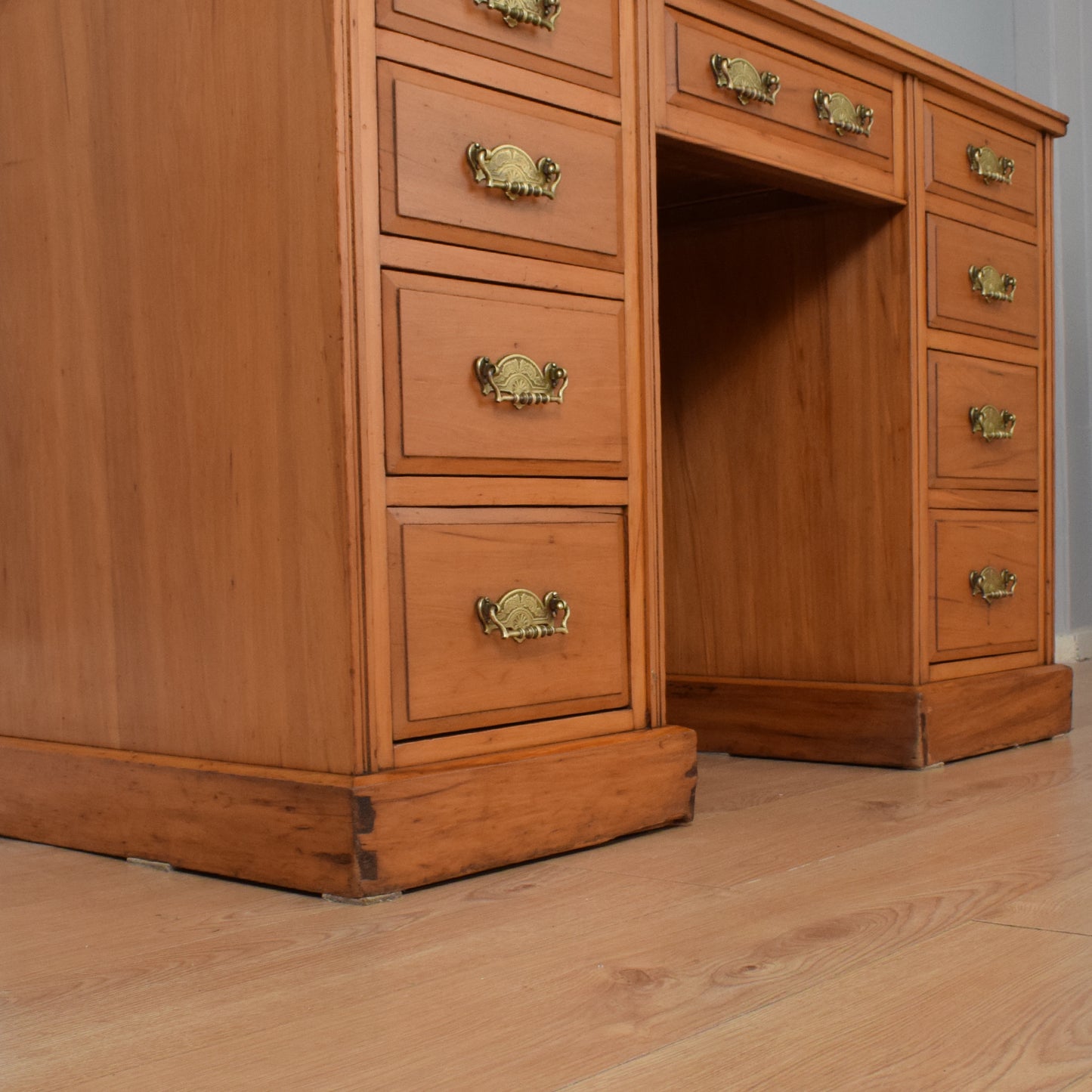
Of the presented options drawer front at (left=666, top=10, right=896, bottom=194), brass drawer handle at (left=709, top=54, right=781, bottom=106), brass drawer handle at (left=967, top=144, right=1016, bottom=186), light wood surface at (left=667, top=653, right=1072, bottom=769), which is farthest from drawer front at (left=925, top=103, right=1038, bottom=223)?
light wood surface at (left=667, top=653, right=1072, bottom=769)

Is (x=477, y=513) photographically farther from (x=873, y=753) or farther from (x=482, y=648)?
(x=873, y=753)

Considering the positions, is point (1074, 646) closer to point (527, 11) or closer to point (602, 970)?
point (527, 11)

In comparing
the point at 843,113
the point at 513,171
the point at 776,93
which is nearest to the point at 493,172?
the point at 513,171

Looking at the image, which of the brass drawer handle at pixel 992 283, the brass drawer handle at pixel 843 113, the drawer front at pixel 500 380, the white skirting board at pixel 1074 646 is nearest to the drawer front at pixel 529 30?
the drawer front at pixel 500 380

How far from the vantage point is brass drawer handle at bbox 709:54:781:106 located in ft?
5.15

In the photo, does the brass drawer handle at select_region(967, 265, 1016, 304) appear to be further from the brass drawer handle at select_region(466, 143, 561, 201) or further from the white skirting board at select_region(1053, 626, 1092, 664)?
the white skirting board at select_region(1053, 626, 1092, 664)

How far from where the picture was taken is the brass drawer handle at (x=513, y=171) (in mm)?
1267

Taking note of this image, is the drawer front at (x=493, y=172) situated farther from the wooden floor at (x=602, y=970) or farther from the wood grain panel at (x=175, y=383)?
the wooden floor at (x=602, y=970)

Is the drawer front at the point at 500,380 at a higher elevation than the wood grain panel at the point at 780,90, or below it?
below

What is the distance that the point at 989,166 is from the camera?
200 centimetres

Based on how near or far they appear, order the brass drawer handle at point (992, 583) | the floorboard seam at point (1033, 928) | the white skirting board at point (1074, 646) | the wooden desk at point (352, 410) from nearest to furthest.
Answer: the floorboard seam at point (1033, 928) < the wooden desk at point (352, 410) < the brass drawer handle at point (992, 583) < the white skirting board at point (1074, 646)

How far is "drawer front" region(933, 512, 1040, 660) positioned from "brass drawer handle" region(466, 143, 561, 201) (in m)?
0.83

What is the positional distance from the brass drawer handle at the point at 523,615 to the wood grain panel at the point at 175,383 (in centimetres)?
15

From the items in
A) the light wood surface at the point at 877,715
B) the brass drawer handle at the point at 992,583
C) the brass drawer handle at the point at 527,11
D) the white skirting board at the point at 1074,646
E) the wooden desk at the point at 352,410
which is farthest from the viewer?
the white skirting board at the point at 1074,646
